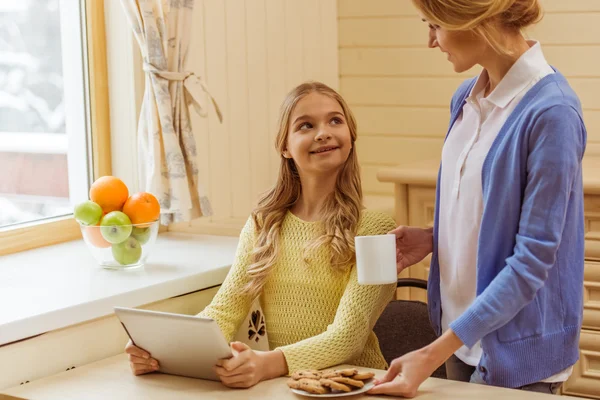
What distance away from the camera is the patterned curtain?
2.46m

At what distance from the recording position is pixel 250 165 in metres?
2.84

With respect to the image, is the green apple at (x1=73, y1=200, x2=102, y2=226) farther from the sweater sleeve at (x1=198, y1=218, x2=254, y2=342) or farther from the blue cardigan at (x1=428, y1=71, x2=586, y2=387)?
the blue cardigan at (x1=428, y1=71, x2=586, y2=387)

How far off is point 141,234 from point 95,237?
0.11m

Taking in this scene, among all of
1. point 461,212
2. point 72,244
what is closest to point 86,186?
point 72,244

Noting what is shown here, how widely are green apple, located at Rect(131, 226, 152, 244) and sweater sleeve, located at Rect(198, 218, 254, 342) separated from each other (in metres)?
0.25

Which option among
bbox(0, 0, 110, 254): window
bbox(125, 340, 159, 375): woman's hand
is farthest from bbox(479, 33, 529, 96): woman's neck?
A: bbox(0, 0, 110, 254): window

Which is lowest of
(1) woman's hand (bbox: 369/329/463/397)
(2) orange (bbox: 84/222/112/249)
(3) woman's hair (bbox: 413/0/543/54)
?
(1) woman's hand (bbox: 369/329/463/397)

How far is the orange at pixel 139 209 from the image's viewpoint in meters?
2.18

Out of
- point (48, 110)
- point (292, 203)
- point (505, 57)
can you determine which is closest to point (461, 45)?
point (505, 57)

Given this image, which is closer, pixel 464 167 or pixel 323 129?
pixel 464 167

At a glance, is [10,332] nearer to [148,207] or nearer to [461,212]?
[148,207]

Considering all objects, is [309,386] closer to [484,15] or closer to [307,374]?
[307,374]

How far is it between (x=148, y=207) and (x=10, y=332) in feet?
1.80

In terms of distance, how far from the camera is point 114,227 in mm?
2135
